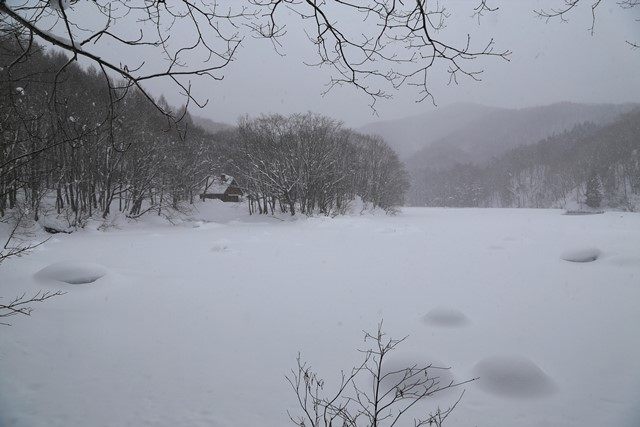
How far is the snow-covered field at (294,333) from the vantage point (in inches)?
184

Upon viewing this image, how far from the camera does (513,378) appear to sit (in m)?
5.17

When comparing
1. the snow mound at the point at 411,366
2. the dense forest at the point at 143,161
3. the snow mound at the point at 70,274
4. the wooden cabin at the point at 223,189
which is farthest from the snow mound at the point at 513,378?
the wooden cabin at the point at 223,189

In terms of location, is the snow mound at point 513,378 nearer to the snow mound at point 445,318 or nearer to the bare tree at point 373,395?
the bare tree at point 373,395

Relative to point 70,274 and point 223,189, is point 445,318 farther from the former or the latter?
point 223,189

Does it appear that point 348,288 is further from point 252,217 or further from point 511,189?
point 511,189

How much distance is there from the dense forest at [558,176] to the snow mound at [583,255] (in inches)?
2738

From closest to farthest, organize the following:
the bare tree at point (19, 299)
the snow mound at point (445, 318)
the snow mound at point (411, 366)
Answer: the bare tree at point (19, 299) → the snow mound at point (411, 366) → the snow mound at point (445, 318)

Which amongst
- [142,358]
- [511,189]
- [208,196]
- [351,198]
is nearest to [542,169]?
[511,189]

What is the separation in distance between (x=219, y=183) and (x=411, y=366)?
173ft

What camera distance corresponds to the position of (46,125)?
859 inches

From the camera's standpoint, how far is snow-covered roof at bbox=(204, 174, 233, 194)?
52562 mm

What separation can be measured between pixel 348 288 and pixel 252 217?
24.7 m

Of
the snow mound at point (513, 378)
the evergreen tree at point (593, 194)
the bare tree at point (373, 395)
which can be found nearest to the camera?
the bare tree at point (373, 395)

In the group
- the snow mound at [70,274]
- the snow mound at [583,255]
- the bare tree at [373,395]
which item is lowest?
the bare tree at [373,395]
